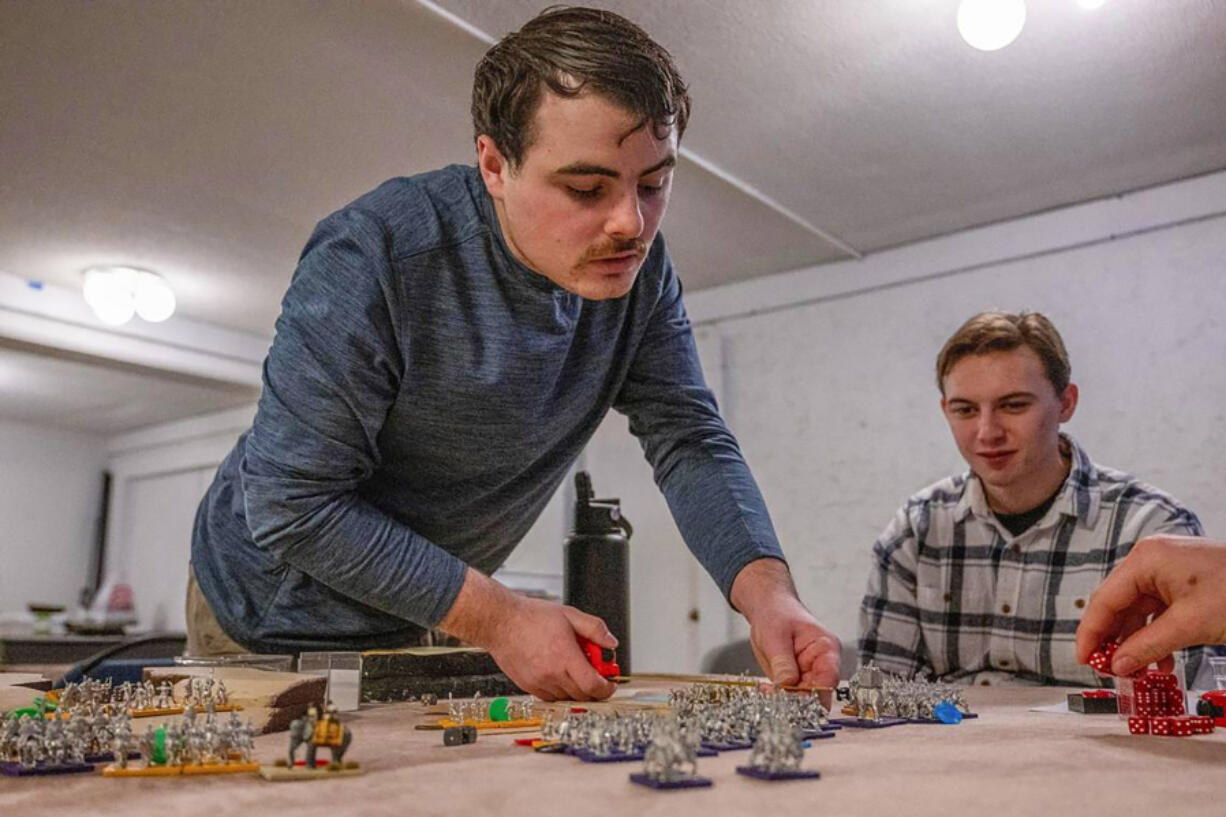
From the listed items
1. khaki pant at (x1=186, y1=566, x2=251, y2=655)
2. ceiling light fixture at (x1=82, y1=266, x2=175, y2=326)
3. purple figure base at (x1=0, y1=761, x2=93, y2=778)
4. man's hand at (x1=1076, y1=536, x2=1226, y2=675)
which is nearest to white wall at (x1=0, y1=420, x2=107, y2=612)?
ceiling light fixture at (x1=82, y1=266, x2=175, y2=326)

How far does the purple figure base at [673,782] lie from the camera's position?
470 millimetres

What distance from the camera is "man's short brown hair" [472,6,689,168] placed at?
3.00ft

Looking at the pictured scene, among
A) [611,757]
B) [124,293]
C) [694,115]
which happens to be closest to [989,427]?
[694,115]

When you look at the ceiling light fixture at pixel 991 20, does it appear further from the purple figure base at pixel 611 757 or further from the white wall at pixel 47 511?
the white wall at pixel 47 511

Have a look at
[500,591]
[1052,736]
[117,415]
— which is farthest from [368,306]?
[117,415]

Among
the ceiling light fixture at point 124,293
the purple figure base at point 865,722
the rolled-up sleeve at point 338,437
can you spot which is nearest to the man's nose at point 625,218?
the rolled-up sleeve at point 338,437

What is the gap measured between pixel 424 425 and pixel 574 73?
409mm

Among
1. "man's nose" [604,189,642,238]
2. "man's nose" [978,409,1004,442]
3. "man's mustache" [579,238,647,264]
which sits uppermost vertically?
"man's nose" [604,189,642,238]

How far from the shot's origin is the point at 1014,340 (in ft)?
6.54

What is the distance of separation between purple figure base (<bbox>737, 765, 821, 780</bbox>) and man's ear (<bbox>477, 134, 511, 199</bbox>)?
2.24 ft

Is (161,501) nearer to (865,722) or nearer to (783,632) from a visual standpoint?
(783,632)

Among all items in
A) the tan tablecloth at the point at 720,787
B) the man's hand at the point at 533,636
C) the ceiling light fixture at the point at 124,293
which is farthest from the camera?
the ceiling light fixture at the point at 124,293

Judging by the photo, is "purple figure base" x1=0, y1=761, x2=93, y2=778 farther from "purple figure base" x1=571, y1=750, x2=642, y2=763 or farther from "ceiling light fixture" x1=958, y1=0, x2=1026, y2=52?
"ceiling light fixture" x1=958, y1=0, x2=1026, y2=52

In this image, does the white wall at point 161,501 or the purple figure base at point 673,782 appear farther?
the white wall at point 161,501
